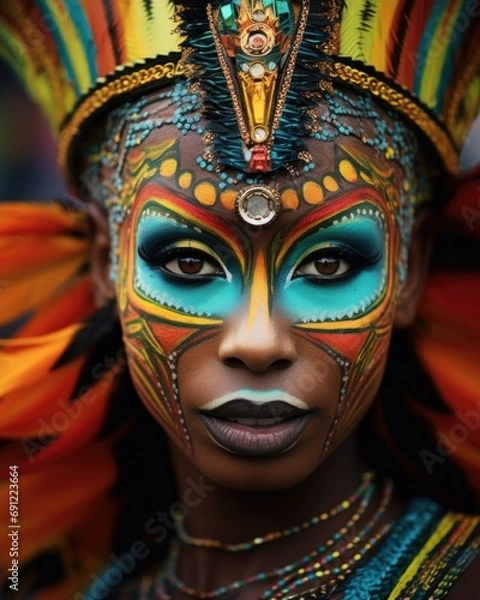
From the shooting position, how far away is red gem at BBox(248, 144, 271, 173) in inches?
88.5

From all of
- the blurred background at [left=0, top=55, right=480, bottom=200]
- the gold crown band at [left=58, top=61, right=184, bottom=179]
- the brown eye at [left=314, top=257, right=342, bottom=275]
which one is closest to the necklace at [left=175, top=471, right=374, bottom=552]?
the brown eye at [left=314, top=257, right=342, bottom=275]

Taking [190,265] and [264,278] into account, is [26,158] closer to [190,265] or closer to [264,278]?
[190,265]

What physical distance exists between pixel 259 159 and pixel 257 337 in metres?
0.38

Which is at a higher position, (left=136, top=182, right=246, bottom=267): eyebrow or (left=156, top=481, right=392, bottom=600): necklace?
(left=136, top=182, right=246, bottom=267): eyebrow

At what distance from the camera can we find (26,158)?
5816 mm

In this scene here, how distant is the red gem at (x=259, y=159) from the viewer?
225cm

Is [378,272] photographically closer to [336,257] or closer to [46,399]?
[336,257]

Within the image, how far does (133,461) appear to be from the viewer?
3100mm

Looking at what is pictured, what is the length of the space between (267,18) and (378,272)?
2.06ft

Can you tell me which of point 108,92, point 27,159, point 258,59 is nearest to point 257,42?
point 258,59

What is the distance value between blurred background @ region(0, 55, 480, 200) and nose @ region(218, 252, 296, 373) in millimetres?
3446

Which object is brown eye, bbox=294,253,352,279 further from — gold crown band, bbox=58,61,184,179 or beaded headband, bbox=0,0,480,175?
gold crown band, bbox=58,61,184,179

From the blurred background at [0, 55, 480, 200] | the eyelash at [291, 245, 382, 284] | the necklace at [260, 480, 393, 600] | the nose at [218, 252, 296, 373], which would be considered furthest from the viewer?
the blurred background at [0, 55, 480, 200]

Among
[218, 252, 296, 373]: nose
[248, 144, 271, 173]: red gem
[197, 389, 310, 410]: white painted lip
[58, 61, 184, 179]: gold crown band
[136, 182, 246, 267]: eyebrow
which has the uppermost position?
[58, 61, 184, 179]: gold crown band
